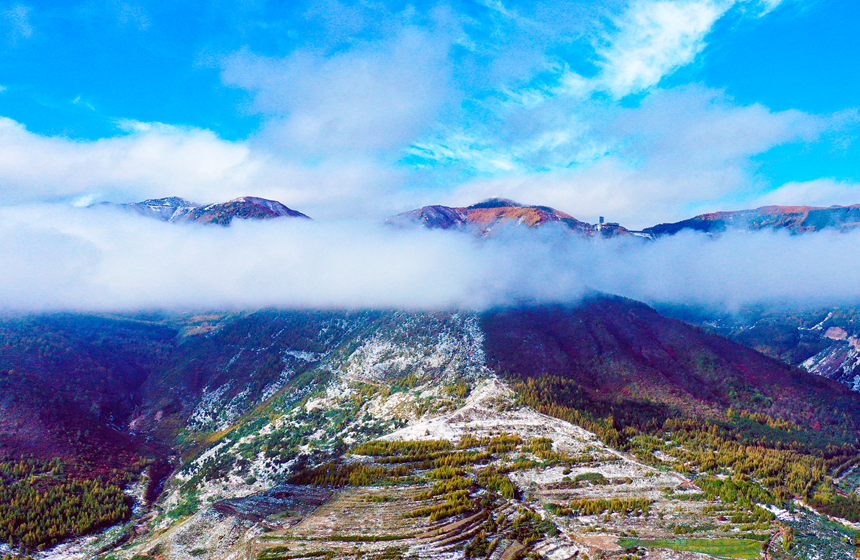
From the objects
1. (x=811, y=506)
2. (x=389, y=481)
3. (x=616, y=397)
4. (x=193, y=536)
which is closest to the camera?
(x=193, y=536)

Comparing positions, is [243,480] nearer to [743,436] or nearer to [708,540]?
[708,540]

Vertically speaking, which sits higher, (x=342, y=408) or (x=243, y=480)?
(x=342, y=408)

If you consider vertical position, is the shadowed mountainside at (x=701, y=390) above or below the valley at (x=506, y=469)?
above

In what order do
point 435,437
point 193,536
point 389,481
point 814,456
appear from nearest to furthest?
point 193,536 → point 389,481 → point 814,456 → point 435,437

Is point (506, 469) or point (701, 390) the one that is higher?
point (701, 390)

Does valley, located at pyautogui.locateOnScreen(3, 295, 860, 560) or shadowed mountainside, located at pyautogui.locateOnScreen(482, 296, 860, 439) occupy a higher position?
shadowed mountainside, located at pyautogui.locateOnScreen(482, 296, 860, 439)

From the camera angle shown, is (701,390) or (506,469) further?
(701,390)

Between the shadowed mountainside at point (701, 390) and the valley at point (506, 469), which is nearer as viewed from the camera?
the valley at point (506, 469)

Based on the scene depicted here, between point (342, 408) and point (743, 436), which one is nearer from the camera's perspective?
point (743, 436)

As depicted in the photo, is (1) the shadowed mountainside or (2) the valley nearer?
(2) the valley

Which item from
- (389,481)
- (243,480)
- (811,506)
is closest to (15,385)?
(243,480)

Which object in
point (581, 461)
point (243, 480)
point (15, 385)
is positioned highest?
point (15, 385)
